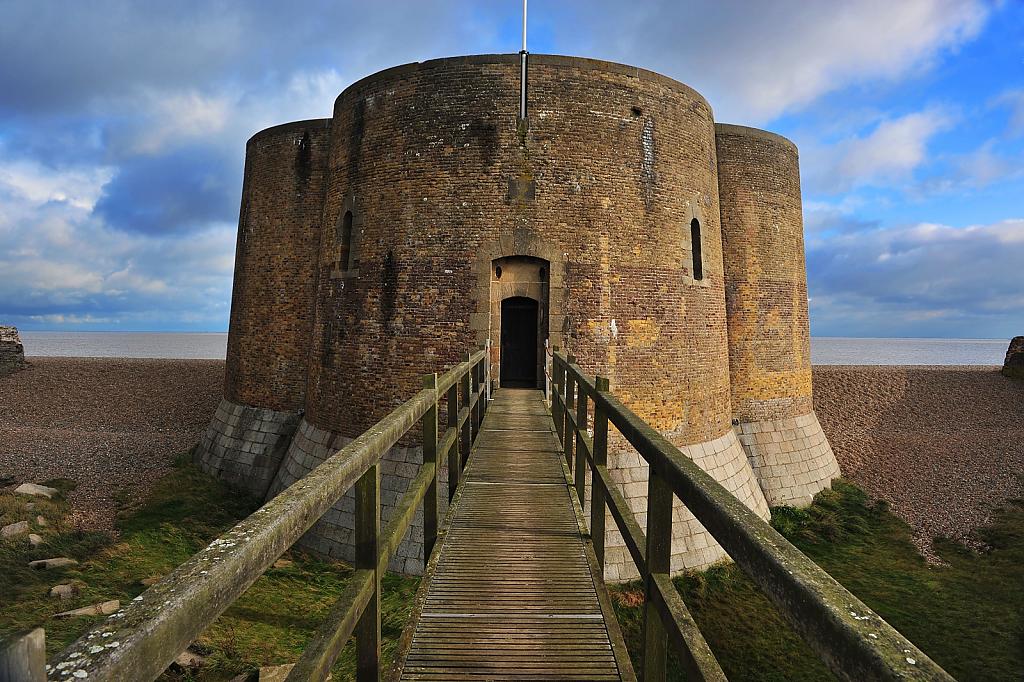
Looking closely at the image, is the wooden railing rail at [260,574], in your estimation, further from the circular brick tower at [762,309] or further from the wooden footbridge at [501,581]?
the circular brick tower at [762,309]

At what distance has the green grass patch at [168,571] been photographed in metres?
6.73

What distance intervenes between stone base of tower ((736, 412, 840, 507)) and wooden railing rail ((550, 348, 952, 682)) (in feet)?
36.2

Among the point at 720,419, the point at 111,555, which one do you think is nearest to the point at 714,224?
the point at 720,419

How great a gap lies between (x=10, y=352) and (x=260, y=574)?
31.8 m

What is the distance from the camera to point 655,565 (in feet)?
7.38

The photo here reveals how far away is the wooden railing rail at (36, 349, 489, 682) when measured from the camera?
871 millimetres

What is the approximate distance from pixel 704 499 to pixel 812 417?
598 inches

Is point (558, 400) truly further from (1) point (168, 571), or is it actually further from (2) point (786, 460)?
(2) point (786, 460)

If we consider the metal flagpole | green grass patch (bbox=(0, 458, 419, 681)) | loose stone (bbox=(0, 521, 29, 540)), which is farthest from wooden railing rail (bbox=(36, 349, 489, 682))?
loose stone (bbox=(0, 521, 29, 540))

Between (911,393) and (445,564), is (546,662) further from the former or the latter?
(911,393)

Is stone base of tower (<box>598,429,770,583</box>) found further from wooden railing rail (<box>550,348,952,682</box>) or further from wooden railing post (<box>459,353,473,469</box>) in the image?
wooden railing rail (<box>550,348,952,682</box>)

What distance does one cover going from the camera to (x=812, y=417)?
1476 cm

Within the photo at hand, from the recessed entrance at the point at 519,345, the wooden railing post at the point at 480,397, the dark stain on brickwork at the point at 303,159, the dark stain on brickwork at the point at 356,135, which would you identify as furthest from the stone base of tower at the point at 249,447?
the wooden railing post at the point at 480,397

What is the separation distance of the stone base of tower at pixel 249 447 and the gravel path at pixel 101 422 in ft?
5.01
